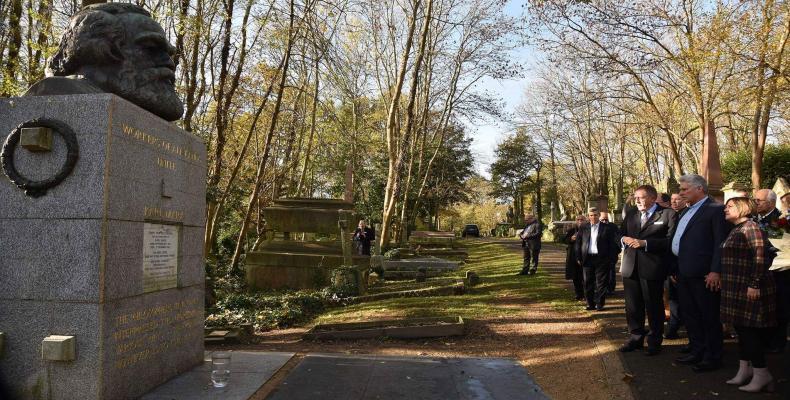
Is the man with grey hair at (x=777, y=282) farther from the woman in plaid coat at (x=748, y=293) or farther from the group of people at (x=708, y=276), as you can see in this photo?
the woman in plaid coat at (x=748, y=293)

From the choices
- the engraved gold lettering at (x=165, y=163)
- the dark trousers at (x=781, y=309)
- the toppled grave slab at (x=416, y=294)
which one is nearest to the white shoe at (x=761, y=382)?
the dark trousers at (x=781, y=309)

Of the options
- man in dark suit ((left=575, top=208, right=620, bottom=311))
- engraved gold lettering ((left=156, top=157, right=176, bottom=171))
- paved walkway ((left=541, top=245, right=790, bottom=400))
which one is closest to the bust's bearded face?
engraved gold lettering ((left=156, top=157, right=176, bottom=171))

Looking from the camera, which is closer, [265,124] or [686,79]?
[686,79]

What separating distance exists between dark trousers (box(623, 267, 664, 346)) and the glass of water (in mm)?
4513

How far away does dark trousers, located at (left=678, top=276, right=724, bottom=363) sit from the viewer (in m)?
5.42

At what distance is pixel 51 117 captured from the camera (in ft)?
13.7

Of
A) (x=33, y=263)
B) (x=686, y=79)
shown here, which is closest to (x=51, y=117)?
(x=33, y=263)

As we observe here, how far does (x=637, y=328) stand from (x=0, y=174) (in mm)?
6528

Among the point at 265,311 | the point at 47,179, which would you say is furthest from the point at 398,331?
the point at 47,179

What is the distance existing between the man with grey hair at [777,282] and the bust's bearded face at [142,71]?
6146mm

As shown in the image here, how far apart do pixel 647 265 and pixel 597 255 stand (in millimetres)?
3119

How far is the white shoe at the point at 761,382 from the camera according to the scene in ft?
15.4

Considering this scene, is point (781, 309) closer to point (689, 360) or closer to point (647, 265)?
point (689, 360)

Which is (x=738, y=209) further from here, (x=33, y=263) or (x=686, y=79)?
(x=686, y=79)
